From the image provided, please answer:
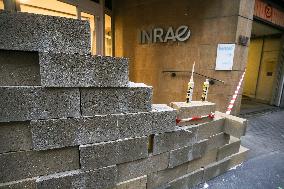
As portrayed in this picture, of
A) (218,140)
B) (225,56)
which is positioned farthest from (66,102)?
(225,56)

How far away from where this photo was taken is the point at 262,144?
204 inches

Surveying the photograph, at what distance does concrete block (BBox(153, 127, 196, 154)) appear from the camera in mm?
2781

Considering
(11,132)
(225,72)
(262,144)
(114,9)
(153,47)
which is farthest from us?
(114,9)

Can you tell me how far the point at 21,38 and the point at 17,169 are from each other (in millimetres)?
1360

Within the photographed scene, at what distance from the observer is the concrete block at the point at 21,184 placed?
2.07 meters

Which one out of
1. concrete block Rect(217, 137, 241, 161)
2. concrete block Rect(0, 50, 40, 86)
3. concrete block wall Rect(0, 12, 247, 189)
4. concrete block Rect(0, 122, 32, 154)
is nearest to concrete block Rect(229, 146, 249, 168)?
concrete block Rect(217, 137, 241, 161)

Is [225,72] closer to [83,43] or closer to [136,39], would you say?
[136,39]

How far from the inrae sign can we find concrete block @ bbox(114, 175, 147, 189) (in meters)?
6.12

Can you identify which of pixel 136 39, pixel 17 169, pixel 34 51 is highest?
pixel 136 39

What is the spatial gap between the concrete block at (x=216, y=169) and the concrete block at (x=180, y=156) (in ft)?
1.95

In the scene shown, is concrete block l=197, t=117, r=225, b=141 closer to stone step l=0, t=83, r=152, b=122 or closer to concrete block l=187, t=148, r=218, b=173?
concrete block l=187, t=148, r=218, b=173

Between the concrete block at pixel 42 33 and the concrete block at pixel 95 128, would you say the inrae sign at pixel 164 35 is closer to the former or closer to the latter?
the concrete block at pixel 95 128

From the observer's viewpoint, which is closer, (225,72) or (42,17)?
(42,17)

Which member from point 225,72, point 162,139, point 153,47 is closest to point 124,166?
point 162,139
